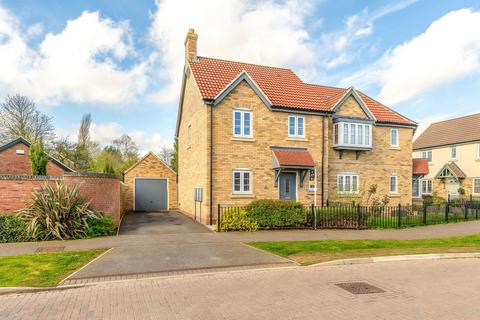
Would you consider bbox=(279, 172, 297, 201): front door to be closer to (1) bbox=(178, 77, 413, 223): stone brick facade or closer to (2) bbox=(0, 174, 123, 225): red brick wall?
(1) bbox=(178, 77, 413, 223): stone brick facade

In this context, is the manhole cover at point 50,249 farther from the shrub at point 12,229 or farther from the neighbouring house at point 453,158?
the neighbouring house at point 453,158

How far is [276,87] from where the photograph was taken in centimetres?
1959

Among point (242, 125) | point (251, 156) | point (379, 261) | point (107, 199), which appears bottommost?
point (379, 261)

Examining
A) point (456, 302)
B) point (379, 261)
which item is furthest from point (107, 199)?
point (456, 302)

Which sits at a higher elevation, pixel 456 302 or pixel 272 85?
pixel 272 85

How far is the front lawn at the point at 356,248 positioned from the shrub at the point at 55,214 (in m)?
7.01

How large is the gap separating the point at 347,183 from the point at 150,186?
14.9 metres

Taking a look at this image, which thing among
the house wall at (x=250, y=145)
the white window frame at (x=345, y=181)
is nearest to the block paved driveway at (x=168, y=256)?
the house wall at (x=250, y=145)

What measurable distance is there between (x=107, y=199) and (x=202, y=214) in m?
5.12

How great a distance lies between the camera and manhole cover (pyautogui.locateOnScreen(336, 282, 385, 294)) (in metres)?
6.65

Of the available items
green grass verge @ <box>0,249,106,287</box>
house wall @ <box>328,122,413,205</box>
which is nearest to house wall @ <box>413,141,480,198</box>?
house wall @ <box>328,122,413,205</box>

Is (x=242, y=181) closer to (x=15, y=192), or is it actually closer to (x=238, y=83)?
(x=238, y=83)

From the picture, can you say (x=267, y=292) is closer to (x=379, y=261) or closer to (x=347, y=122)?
(x=379, y=261)

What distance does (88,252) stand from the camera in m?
9.73
